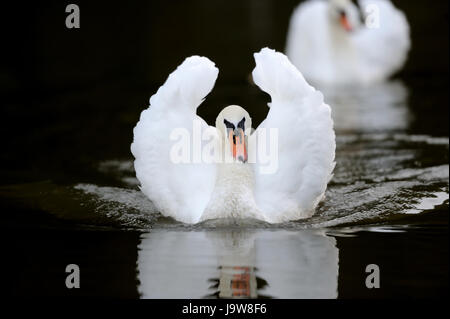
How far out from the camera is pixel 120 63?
54.2 ft

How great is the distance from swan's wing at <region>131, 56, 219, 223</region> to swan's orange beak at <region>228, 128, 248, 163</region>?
33cm

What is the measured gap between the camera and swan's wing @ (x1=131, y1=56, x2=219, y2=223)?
7.29m

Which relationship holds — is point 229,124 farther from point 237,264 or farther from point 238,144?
point 237,264

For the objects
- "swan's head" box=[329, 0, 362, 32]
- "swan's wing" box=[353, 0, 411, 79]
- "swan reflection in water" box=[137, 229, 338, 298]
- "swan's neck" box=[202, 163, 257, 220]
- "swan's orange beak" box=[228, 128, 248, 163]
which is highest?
"swan's head" box=[329, 0, 362, 32]

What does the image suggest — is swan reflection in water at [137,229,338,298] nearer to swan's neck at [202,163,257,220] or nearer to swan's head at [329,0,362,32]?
swan's neck at [202,163,257,220]

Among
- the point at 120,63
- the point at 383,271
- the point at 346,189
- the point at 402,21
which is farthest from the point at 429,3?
the point at 383,271

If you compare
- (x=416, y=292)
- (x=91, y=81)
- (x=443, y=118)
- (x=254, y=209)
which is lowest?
(x=416, y=292)

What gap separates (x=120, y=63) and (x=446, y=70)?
564 centimetres

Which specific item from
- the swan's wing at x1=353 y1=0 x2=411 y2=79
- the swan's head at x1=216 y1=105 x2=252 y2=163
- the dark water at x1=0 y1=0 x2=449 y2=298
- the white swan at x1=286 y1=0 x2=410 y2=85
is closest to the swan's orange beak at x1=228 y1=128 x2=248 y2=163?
the swan's head at x1=216 y1=105 x2=252 y2=163

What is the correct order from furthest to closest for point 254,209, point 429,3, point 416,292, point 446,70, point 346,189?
1. point 429,3
2. point 446,70
3. point 346,189
4. point 254,209
5. point 416,292

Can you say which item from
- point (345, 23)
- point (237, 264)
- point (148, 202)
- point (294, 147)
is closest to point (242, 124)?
point (294, 147)

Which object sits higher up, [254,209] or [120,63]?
[120,63]

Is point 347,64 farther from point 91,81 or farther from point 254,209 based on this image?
point 254,209

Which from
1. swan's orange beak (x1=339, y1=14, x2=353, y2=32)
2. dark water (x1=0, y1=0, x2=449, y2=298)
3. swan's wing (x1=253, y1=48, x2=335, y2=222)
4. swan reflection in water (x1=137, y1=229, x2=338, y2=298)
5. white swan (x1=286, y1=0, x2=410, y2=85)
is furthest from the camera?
swan's orange beak (x1=339, y1=14, x2=353, y2=32)
